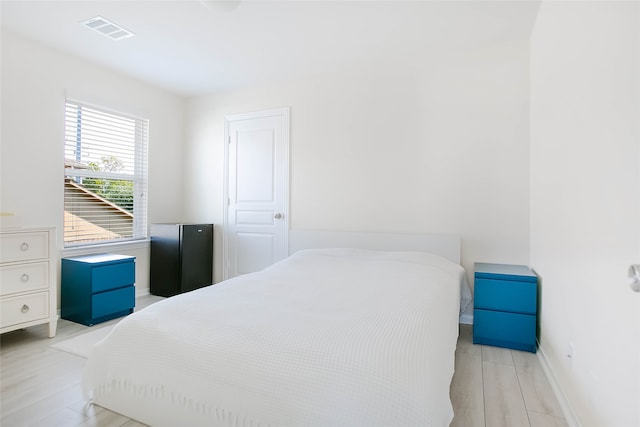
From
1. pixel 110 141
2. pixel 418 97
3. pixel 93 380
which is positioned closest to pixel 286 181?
pixel 418 97

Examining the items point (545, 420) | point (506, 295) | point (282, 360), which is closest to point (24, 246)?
point (282, 360)

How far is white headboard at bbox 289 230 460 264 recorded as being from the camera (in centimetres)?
301

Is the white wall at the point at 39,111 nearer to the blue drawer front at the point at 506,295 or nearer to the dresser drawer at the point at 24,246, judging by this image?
the dresser drawer at the point at 24,246

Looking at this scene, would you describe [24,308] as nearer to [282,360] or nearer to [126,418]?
[126,418]

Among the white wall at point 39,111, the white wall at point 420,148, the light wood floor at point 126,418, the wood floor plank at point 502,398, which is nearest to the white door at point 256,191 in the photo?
the white wall at point 420,148

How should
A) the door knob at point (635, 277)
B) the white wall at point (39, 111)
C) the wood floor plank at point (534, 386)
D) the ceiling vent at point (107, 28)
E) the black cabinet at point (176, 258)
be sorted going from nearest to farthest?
the door knob at point (635, 277)
the wood floor plank at point (534, 386)
the ceiling vent at point (107, 28)
the white wall at point (39, 111)
the black cabinet at point (176, 258)

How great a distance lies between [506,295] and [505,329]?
0.83ft

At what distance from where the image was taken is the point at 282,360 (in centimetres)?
119

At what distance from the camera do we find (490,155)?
9.66 ft

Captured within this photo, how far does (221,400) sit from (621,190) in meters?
1.60

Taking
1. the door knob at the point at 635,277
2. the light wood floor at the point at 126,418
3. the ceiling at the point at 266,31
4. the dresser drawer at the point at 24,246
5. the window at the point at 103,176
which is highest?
the ceiling at the point at 266,31

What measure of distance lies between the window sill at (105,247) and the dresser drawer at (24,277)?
61 centimetres

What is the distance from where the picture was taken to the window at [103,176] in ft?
10.6

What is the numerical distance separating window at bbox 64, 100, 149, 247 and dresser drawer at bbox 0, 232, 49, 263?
673mm
